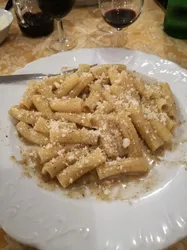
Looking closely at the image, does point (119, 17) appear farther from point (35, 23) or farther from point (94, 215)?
point (94, 215)

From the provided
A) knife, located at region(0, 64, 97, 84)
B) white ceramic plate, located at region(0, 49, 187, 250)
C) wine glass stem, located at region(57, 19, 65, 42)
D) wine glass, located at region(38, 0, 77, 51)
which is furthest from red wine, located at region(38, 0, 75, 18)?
white ceramic plate, located at region(0, 49, 187, 250)

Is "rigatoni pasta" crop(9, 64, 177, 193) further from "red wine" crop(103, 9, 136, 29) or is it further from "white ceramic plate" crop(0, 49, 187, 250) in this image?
"red wine" crop(103, 9, 136, 29)

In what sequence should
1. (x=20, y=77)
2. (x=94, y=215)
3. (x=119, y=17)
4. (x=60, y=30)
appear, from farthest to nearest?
(x=60, y=30) < (x=119, y=17) < (x=20, y=77) < (x=94, y=215)

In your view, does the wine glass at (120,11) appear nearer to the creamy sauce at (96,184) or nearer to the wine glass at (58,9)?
the wine glass at (58,9)

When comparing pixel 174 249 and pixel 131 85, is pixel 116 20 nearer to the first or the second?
pixel 131 85

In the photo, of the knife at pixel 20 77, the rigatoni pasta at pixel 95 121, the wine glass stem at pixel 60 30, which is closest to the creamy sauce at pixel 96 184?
the rigatoni pasta at pixel 95 121

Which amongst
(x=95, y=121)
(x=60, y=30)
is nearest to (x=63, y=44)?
(x=60, y=30)
